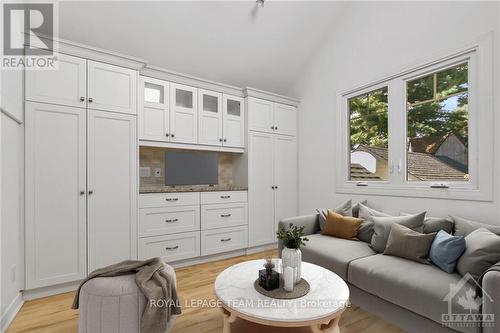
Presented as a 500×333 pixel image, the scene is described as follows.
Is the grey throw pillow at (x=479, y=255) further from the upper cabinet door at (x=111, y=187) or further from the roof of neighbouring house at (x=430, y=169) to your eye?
the upper cabinet door at (x=111, y=187)

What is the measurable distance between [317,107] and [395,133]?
1291mm

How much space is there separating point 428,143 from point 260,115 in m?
2.14

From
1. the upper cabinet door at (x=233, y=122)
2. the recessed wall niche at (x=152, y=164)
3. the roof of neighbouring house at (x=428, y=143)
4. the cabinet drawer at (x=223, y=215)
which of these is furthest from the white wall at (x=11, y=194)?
the roof of neighbouring house at (x=428, y=143)

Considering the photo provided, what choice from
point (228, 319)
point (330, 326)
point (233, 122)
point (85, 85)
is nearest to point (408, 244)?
point (330, 326)

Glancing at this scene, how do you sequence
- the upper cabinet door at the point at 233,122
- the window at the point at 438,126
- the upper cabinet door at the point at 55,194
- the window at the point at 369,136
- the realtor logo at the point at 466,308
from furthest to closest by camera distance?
the upper cabinet door at the point at 233,122, the window at the point at 369,136, the window at the point at 438,126, the upper cabinet door at the point at 55,194, the realtor logo at the point at 466,308

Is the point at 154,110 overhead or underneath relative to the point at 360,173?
overhead

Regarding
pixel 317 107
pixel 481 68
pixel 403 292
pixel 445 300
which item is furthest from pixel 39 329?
pixel 481 68

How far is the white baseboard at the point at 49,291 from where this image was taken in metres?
2.31

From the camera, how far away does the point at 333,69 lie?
3.74 metres

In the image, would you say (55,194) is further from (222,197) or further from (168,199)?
(222,197)

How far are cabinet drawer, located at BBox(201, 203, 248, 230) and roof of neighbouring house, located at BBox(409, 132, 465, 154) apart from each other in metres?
2.23

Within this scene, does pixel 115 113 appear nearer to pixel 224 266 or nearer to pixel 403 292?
pixel 224 266

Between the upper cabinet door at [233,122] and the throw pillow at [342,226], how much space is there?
1.64m

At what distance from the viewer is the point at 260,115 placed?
151 inches
